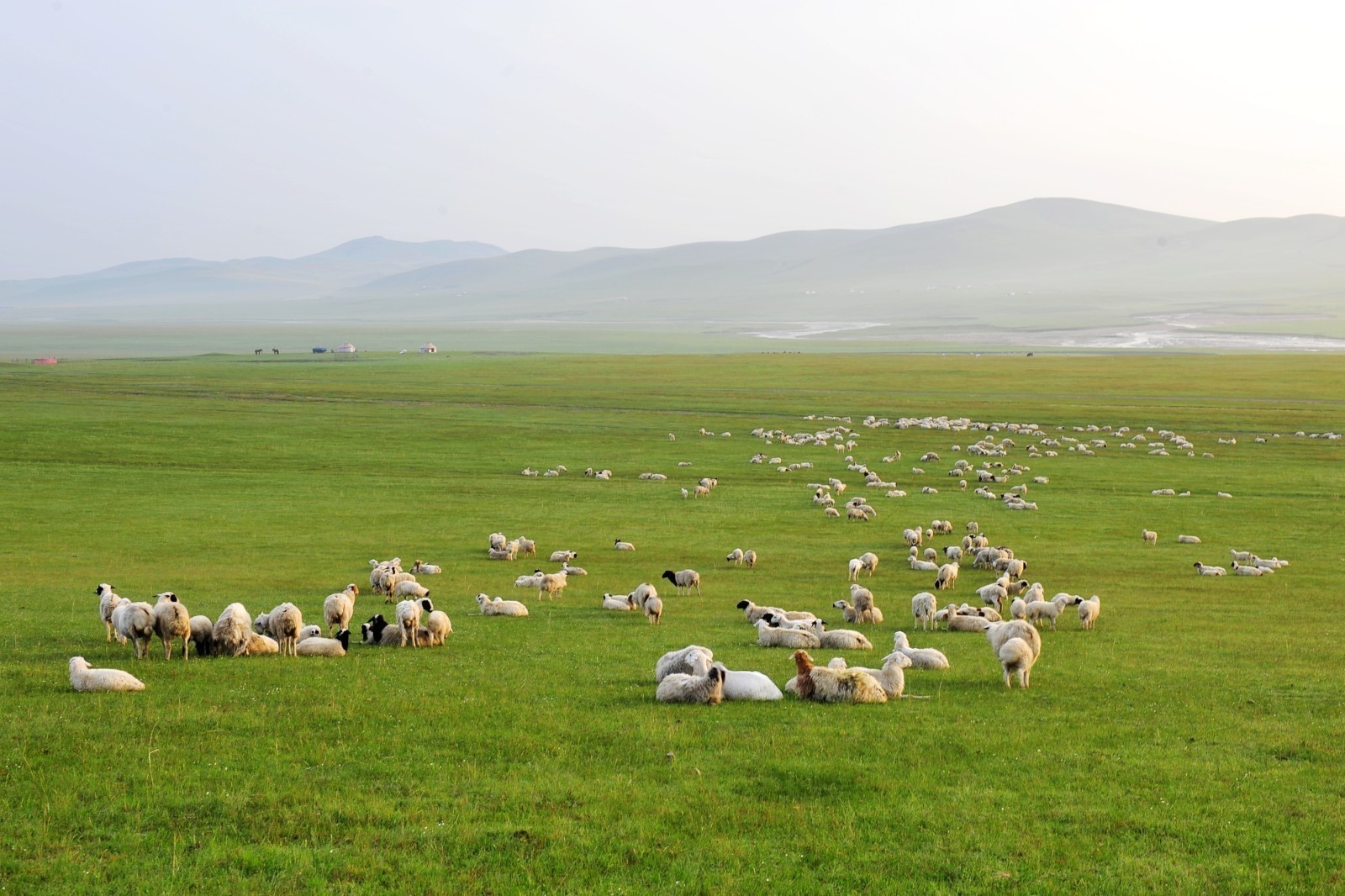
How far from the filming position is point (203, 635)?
57.3 ft

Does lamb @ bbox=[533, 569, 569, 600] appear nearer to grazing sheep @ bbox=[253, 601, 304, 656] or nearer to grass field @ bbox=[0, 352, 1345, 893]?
grass field @ bbox=[0, 352, 1345, 893]

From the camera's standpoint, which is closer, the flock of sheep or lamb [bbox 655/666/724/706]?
lamb [bbox 655/666/724/706]

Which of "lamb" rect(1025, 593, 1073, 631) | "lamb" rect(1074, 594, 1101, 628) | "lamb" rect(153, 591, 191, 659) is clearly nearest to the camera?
"lamb" rect(153, 591, 191, 659)

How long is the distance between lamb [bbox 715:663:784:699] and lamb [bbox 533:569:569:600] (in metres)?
11.2

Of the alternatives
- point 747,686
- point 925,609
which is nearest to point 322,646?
point 747,686

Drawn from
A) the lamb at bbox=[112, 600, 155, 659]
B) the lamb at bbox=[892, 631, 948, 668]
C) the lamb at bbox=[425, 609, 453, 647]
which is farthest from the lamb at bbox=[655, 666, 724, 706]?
the lamb at bbox=[112, 600, 155, 659]

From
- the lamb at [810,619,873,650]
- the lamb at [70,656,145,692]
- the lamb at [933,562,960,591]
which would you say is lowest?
the lamb at [933,562,960,591]

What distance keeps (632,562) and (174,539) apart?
13.3 m

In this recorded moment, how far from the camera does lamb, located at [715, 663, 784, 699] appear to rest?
15062mm

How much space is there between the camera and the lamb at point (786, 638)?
19812 mm

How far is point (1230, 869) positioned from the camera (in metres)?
9.45

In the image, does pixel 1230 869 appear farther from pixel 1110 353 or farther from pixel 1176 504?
pixel 1110 353

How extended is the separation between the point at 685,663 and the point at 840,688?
2217 millimetres

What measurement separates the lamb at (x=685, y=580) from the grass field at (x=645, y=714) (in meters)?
1.31
